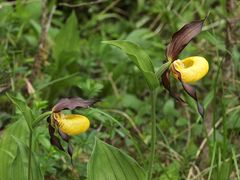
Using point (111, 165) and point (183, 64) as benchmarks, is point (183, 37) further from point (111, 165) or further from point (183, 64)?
point (111, 165)

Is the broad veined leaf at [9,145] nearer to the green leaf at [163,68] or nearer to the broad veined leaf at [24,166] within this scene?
the broad veined leaf at [24,166]

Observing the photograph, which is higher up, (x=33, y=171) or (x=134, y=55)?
(x=134, y=55)

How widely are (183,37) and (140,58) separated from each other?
0.46ft

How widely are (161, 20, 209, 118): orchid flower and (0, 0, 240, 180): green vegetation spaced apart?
0.26 meters

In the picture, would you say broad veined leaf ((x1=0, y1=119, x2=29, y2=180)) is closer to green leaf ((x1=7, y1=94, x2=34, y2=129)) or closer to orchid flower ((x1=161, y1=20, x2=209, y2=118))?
green leaf ((x1=7, y1=94, x2=34, y2=129))

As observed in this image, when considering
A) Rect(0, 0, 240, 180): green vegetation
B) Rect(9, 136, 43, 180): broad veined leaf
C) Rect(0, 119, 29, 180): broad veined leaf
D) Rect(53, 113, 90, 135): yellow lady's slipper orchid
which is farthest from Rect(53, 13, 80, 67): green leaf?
Rect(53, 113, 90, 135): yellow lady's slipper orchid

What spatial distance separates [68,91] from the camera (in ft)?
8.36

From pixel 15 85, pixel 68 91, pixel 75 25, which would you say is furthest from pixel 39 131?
pixel 75 25

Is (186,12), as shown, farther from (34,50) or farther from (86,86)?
(86,86)

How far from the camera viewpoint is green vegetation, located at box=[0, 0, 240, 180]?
5.49ft

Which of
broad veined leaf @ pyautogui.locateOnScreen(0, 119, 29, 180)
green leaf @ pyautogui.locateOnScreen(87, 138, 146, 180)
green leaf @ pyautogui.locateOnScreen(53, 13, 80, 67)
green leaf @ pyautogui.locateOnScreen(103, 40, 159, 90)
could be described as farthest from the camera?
green leaf @ pyautogui.locateOnScreen(53, 13, 80, 67)

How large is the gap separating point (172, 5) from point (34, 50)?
2.69 feet

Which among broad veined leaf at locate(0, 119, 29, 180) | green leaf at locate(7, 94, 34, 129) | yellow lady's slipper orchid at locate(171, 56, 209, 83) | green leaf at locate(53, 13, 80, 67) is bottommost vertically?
broad veined leaf at locate(0, 119, 29, 180)

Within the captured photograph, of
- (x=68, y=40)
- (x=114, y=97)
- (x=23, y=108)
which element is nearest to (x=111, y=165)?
(x=23, y=108)
